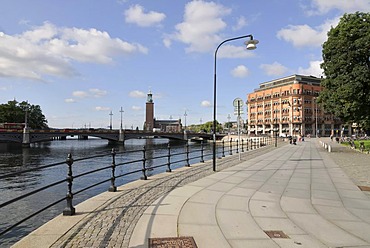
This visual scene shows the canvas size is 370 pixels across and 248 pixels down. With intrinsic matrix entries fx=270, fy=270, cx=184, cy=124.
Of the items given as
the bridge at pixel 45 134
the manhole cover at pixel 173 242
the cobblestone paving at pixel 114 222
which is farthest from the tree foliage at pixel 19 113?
the manhole cover at pixel 173 242

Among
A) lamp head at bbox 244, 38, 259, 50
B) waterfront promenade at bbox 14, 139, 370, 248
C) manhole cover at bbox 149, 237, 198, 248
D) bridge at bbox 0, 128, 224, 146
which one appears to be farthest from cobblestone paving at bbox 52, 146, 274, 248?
bridge at bbox 0, 128, 224, 146

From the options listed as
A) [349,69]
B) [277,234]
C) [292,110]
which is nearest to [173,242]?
[277,234]

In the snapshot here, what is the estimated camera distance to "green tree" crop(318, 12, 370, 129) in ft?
76.0

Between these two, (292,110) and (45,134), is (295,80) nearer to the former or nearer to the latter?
(292,110)

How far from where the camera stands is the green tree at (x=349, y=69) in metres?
23.2

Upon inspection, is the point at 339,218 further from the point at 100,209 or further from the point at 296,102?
the point at 296,102

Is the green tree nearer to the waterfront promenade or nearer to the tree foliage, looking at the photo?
the waterfront promenade

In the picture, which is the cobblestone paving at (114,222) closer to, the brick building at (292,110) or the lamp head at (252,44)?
the lamp head at (252,44)

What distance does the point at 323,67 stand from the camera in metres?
28.2

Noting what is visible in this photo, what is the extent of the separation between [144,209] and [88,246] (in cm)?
189

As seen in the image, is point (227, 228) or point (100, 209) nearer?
point (227, 228)

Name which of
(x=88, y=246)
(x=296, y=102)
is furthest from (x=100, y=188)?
(x=296, y=102)

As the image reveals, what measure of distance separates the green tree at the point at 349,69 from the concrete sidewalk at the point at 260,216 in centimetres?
1799

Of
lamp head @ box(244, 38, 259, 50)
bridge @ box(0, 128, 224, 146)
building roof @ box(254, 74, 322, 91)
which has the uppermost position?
building roof @ box(254, 74, 322, 91)
